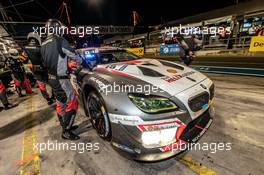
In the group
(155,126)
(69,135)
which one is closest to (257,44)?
(155,126)

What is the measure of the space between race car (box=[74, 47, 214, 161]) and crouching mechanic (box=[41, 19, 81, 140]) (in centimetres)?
47

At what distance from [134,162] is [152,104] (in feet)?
2.58

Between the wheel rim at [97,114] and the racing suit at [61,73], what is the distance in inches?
13.3

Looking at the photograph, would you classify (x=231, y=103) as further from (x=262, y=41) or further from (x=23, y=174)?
(x=262, y=41)

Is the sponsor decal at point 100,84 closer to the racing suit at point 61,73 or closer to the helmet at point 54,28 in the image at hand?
the racing suit at point 61,73

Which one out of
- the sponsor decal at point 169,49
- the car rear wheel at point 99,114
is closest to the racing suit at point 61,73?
the car rear wheel at point 99,114

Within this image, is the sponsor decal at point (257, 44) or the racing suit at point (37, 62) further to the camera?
the sponsor decal at point (257, 44)

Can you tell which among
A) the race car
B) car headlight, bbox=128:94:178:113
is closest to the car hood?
the race car

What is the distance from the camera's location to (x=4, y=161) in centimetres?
223

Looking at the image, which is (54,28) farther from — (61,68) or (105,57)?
(105,57)

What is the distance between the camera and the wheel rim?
7.59 feet

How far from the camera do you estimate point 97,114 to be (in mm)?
2439

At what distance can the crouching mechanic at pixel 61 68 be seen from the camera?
2.45 m

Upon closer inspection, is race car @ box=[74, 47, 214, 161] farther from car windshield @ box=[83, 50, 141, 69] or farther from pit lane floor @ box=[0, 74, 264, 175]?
car windshield @ box=[83, 50, 141, 69]
